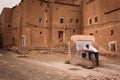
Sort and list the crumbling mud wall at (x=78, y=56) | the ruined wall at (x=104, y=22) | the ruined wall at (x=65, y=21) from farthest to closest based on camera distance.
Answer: the ruined wall at (x=65, y=21)
the ruined wall at (x=104, y=22)
the crumbling mud wall at (x=78, y=56)

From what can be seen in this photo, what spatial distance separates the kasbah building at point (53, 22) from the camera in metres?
35.7

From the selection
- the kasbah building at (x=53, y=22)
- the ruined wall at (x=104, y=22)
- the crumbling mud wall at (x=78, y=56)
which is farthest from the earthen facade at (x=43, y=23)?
the crumbling mud wall at (x=78, y=56)

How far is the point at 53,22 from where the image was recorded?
4119 centimetres

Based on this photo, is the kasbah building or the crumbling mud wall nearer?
the crumbling mud wall

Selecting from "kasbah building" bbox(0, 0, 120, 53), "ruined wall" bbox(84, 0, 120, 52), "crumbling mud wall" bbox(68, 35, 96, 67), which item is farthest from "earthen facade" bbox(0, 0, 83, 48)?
"crumbling mud wall" bbox(68, 35, 96, 67)

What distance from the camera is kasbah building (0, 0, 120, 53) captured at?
1405 inches

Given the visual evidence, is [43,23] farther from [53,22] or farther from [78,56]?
[78,56]

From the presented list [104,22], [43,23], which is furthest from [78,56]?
[43,23]

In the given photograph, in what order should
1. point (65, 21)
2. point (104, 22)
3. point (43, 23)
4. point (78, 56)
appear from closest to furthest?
point (78, 56) → point (104, 22) → point (43, 23) → point (65, 21)

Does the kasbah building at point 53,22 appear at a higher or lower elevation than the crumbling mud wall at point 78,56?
higher

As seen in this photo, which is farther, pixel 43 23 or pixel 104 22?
pixel 43 23

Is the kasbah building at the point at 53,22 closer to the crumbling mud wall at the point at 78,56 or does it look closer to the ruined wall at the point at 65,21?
the ruined wall at the point at 65,21

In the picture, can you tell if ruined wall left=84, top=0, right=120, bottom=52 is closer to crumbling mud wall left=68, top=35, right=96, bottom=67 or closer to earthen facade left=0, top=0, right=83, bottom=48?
earthen facade left=0, top=0, right=83, bottom=48

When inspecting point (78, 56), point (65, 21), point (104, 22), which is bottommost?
point (78, 56)
